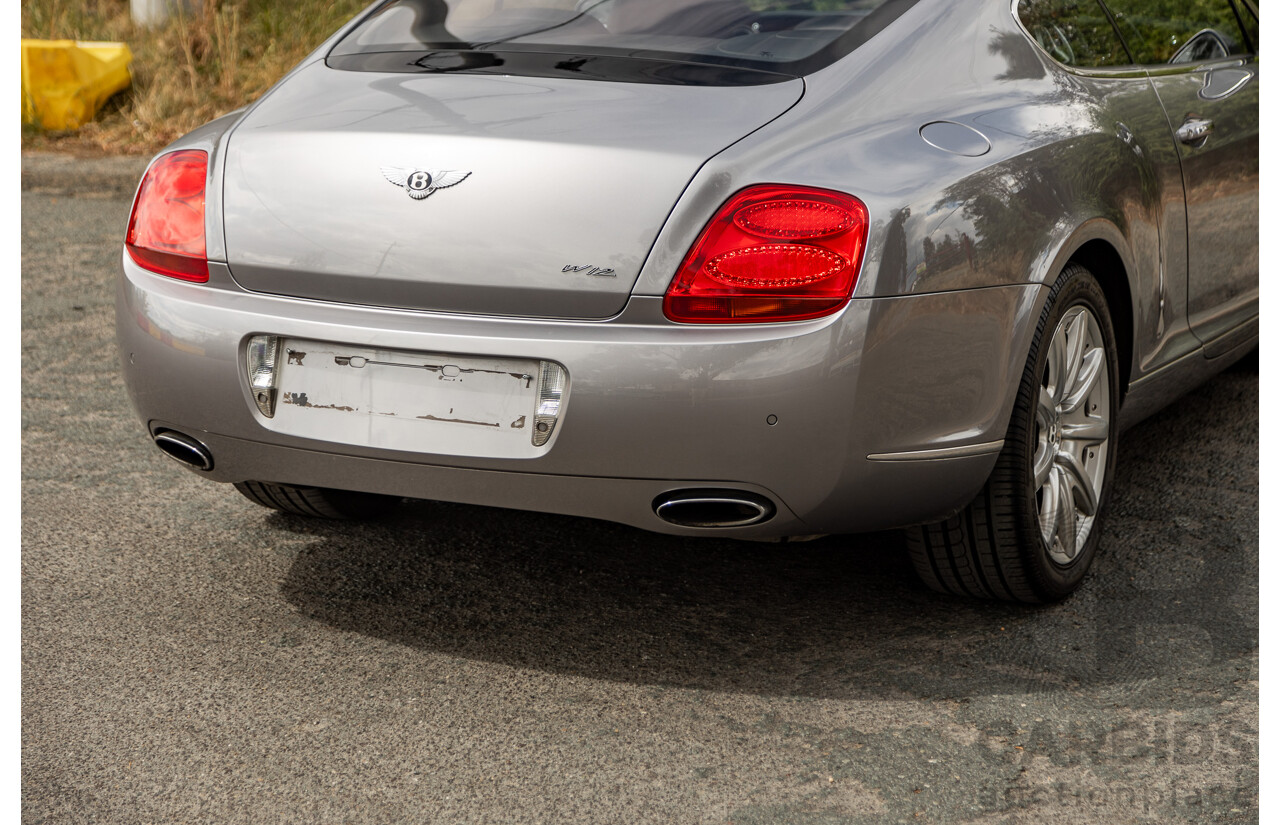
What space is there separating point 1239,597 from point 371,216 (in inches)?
86.4

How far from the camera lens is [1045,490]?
310cm

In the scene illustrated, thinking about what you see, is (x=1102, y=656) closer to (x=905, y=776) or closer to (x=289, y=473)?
(x=905, y=776)

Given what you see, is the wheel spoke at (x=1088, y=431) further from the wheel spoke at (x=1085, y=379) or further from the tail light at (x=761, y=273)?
the tail light at (x=761, y=273)

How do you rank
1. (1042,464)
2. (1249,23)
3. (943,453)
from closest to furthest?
(943,453)
(1042,464)
(1249,23)

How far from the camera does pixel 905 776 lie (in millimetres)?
2451

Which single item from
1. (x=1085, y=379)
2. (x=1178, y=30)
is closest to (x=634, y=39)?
(x=1085, y=379)

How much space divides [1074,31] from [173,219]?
6.95ft

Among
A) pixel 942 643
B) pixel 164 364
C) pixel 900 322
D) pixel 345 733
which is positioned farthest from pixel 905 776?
pixel 164 364

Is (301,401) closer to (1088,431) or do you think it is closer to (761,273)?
(761,273)

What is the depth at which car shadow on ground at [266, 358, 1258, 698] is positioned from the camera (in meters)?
2.87

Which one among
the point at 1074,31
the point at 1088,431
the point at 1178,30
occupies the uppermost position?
the point at 1074,31

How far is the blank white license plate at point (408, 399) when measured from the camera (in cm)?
249

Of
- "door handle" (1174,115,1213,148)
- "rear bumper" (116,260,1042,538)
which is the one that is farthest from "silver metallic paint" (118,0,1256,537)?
"door handle" (1174,115,1213,148)

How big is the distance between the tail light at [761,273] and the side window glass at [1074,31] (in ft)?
3.36
